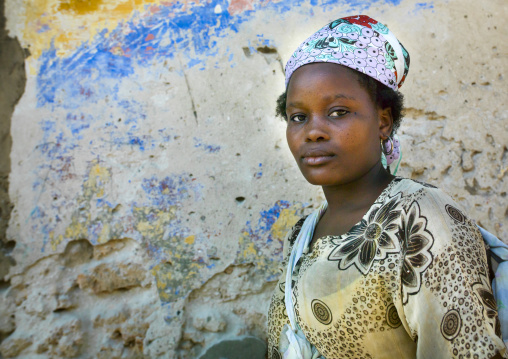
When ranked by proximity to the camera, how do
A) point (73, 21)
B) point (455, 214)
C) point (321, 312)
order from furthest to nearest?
point (73, 21), point (321, 312), point (455, 214)

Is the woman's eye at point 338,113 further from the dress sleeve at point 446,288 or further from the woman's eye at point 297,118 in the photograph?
the dress sleeve at point 446,288

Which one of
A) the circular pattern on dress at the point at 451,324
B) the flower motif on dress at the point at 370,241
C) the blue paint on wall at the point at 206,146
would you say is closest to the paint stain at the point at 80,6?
the blue paint on wall at the point at 206,146

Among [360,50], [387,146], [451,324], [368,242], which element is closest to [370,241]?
[368,242]

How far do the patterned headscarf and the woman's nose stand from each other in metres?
0.16

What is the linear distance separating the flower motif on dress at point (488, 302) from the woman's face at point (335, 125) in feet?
1.38

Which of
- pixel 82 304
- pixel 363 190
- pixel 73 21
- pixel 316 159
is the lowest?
pixel 82 304

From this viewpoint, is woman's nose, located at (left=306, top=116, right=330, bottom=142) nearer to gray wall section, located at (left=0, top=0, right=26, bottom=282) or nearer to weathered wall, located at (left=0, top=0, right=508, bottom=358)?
weathered wall, located at (left=0, top=0, right=508, bottom=358)

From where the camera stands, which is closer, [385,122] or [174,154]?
[385,122]

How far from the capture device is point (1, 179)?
7.07 ft

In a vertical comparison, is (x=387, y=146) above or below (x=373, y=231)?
above

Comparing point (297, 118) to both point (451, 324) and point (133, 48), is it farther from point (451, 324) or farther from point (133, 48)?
point (133, 48)

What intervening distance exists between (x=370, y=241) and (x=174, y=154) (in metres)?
1.34

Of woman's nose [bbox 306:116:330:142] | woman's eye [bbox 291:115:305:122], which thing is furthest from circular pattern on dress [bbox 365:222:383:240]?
woman's eye [bbox 291:115:305:122]

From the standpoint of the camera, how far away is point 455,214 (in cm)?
97
